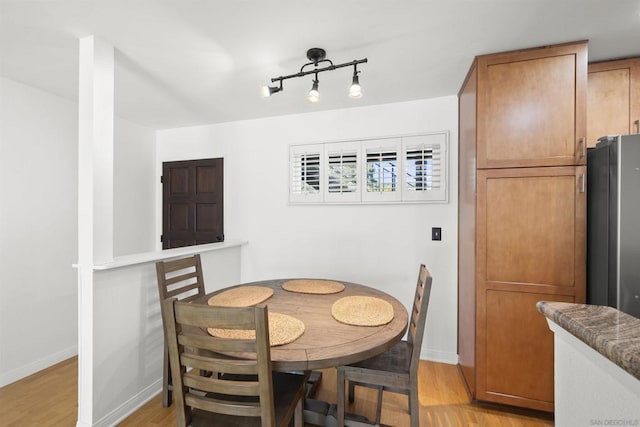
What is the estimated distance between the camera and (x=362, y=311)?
5.24 ft

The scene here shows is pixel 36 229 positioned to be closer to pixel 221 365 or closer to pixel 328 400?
pixel 221 365

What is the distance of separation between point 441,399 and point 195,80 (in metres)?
3.04

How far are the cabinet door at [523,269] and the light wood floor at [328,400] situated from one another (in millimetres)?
121

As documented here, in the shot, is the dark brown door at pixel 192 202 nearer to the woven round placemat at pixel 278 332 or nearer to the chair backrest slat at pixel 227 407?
the woven round placemat at pixel 278 332

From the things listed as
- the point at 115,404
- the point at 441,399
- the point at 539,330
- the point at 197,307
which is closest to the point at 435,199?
the point at 539,330

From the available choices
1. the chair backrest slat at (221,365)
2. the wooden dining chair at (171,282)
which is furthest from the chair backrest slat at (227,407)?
the wooden dining chair at (171,282)

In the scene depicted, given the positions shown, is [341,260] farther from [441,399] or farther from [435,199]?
[441,399]

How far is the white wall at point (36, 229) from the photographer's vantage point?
87.2 inches

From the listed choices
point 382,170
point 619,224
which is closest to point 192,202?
point 382,170

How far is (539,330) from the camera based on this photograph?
181cm

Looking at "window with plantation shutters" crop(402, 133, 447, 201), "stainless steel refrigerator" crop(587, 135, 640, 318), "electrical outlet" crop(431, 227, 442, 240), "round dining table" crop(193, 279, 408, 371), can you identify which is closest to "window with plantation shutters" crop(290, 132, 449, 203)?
"window with plantation shutters" crop(402, 133, 447, 201)

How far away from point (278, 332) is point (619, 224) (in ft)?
6.16

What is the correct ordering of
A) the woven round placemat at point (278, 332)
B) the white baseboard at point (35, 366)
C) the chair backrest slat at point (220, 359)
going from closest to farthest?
1. the chair backrest slat at point (220, 359)
2. the woven round placemat at point (278, 332)
3. the white baseboard at point (35, 366)

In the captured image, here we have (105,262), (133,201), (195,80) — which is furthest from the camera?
(133,201)
